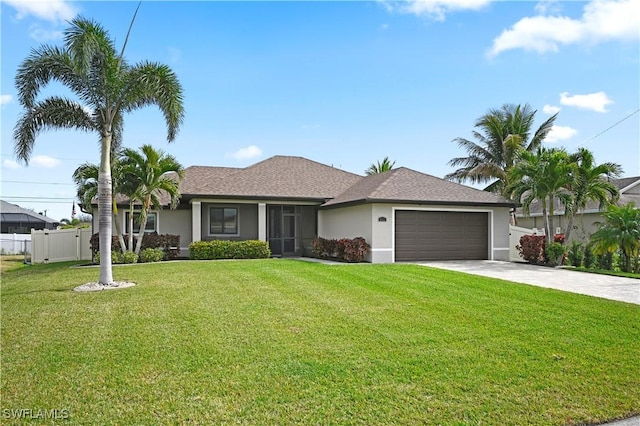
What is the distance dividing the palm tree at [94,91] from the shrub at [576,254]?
13768mm

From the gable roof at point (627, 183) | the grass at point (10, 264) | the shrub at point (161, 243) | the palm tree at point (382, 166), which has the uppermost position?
the palm tree at point (382, 166)

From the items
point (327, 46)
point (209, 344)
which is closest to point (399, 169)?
point (327, 46)

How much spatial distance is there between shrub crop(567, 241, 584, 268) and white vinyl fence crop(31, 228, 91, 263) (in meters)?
19.9

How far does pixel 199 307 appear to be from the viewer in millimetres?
8273

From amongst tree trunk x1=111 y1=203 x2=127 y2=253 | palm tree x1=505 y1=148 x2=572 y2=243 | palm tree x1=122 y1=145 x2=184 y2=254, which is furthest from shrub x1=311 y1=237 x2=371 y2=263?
tree trunk x1=111 y1=203 x2=127 y2=253

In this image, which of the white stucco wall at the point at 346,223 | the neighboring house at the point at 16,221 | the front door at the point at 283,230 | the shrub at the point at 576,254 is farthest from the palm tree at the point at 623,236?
the neighboring house at the point at 16,221

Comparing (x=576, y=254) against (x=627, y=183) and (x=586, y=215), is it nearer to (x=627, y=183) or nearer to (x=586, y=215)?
(x=586, y=215)

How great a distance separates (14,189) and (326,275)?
2130 inches

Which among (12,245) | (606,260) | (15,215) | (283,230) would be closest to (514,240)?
(606,260)

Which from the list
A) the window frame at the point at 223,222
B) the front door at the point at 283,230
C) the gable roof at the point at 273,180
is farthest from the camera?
the front door at the point at 283,230

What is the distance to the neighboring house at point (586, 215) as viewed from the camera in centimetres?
2442

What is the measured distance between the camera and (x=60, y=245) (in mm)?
21203

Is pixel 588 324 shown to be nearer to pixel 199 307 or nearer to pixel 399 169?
pixel 199 307

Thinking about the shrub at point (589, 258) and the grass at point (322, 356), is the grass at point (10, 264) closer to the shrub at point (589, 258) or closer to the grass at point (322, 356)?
the grass at point (322, 356)
